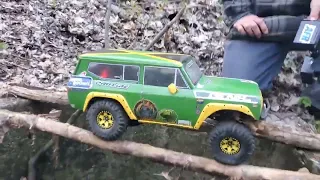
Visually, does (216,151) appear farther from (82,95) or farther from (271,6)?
(271,6)

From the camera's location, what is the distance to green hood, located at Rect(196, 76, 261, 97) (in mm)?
1892

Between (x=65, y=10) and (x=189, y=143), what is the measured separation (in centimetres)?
188

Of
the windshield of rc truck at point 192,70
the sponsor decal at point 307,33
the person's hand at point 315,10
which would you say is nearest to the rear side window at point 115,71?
the windshield of rc truck at point 192,70

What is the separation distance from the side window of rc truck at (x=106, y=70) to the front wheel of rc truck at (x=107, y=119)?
0.11 m

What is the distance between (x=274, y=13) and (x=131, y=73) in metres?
1.47

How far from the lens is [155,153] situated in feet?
6.89

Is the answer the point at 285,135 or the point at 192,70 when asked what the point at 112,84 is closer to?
the point at 192,70

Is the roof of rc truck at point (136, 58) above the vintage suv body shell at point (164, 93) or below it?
Result: above

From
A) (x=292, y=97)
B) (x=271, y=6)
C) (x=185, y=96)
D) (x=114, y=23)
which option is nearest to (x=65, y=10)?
(x=114, y=23)

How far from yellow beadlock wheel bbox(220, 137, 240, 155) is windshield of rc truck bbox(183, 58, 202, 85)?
0.92 feet

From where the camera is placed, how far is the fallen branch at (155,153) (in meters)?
1.98

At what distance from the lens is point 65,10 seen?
3.82 m

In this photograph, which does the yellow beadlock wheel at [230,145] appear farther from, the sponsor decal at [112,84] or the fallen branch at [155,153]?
the sponsor decal at [112,84]

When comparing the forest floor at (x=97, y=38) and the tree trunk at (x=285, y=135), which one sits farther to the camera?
the forest floor at (x=97, y=38)
